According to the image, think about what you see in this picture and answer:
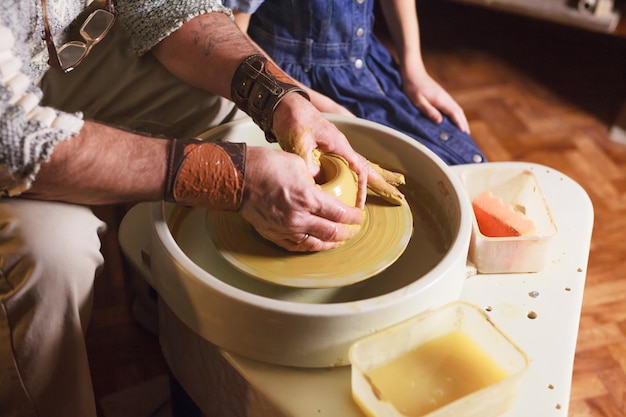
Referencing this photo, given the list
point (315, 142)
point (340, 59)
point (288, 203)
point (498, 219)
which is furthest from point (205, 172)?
point (340, 59)

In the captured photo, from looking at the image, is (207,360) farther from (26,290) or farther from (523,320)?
(523,320)

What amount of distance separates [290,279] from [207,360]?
0.63 feet

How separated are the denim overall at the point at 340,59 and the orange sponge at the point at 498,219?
32cm

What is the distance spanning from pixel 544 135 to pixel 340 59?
3.40 ft

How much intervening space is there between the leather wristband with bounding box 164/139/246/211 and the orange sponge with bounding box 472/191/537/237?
0.44 metres

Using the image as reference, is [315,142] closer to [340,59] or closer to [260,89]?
[260,89]

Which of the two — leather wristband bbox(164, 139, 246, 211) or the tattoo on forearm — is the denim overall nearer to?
the tattoo on forearm

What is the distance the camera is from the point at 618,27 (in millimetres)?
2344

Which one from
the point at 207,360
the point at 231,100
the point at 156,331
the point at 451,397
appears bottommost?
the point at 156,331

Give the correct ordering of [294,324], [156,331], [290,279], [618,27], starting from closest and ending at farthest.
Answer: [294,324], [290,279], [156,331], [618,27]

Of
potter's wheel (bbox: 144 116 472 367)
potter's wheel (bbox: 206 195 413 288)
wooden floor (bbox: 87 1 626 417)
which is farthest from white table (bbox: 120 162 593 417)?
wooden floor (bbox: 87 1 626 417)

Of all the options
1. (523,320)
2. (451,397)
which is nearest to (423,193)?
(523,320)

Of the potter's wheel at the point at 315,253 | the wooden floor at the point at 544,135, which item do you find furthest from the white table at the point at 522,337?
the wooden floor at the point at 544,135

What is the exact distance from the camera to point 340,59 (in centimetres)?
161
